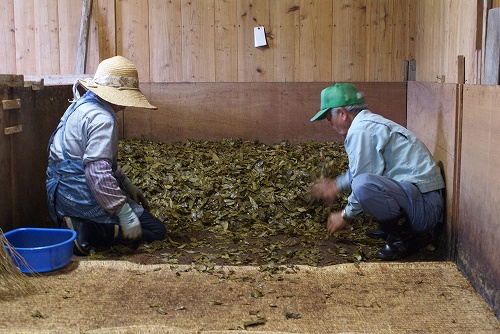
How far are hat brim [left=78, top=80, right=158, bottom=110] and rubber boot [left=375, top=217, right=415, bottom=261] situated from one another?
187cm

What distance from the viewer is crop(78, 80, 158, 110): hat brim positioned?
4328 mm

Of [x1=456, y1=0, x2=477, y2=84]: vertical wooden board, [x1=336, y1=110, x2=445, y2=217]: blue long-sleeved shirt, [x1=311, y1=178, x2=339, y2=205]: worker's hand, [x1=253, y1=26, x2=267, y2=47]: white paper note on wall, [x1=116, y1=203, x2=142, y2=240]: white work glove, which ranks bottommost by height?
[x1=116, y1=203, x2=142, y2=240]: white work glove

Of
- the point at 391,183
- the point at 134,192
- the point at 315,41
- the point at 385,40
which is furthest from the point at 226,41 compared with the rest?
the point at 391,183

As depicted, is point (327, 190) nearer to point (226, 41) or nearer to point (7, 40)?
point (226, 41)

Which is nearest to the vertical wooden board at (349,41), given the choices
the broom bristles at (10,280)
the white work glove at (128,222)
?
the white work glove at (128,222)

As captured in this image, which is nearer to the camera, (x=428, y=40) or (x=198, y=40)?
(x=428, y=40)

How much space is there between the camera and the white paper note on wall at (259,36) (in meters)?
7.51

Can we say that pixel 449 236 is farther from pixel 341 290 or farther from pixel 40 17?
pixel 40 17

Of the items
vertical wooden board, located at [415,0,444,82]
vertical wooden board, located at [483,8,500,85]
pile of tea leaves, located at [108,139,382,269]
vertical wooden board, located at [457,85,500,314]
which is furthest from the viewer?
vertical wooden board, located at [415,0,444,82]

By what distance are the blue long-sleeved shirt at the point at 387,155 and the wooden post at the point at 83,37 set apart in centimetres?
434

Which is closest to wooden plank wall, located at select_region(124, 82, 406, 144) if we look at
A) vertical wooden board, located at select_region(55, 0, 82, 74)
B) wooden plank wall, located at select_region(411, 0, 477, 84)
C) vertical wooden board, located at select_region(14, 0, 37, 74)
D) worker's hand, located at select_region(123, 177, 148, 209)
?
wooden plank wall, located at select_region(411, 0, 477, 84)

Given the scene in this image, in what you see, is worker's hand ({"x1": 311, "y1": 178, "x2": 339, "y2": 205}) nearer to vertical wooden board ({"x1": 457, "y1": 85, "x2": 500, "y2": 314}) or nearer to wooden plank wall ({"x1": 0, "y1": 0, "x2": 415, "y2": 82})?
vertical wooden board ({"x1": 457, "y1": 85, "x2": 500, "y2": 314})

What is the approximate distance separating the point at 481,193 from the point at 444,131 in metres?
0.96

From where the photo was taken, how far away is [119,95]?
4375 mm
